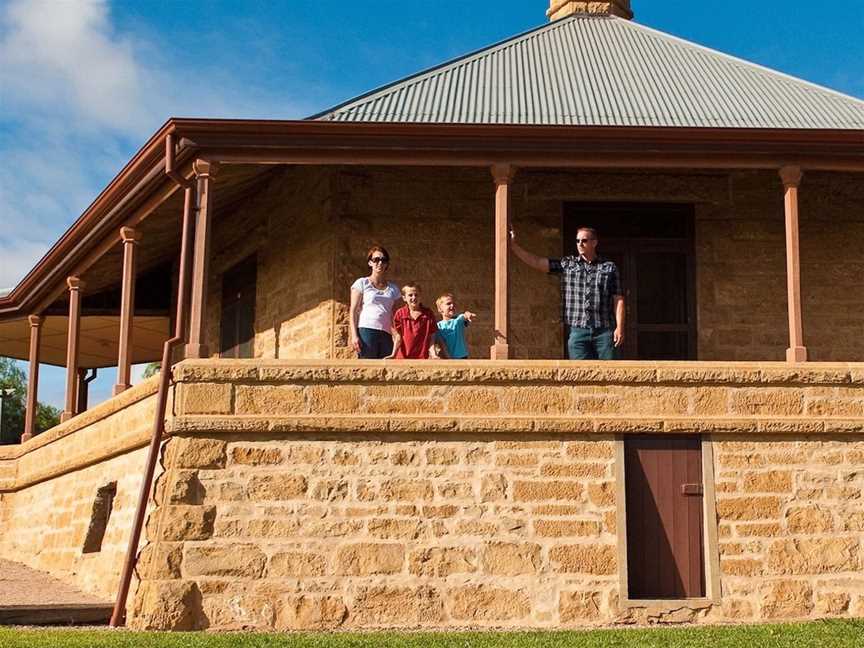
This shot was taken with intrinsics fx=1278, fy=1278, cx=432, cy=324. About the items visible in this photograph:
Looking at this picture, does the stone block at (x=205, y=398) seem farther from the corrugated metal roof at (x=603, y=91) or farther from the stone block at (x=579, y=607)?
the stone block at (x=579, y=607)

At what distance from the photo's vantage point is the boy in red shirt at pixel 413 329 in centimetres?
1133

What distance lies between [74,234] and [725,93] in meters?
7.97

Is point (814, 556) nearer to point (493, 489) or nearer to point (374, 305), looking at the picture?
point (493, 489)

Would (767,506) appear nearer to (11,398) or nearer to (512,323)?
(512,323)

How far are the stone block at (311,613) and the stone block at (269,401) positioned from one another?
61.6 inches

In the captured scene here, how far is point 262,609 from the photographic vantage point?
10398mm

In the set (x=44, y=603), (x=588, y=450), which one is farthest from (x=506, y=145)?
(x=44, y=603)

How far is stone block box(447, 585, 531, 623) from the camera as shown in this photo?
10.4 metres

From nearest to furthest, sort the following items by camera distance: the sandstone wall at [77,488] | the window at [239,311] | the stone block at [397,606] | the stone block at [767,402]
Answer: the stone block at [397,606], the stone block at [767,402], the sandstone wall at [77,488], the window at [239,311]

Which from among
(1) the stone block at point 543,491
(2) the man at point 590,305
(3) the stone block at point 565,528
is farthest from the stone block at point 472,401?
(3) the stone block at point 565,528

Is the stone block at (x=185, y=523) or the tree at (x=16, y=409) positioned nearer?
the stone block at (x=185, y=523)

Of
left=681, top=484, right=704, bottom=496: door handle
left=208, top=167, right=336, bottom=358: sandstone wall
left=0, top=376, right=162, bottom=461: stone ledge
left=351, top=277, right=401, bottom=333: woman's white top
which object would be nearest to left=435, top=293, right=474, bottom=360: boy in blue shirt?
left=351, top=277, right=401, bottom=333: woman's white top

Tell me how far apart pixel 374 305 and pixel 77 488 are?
205 inches

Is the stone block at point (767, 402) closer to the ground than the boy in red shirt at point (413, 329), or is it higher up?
closer to the ground
